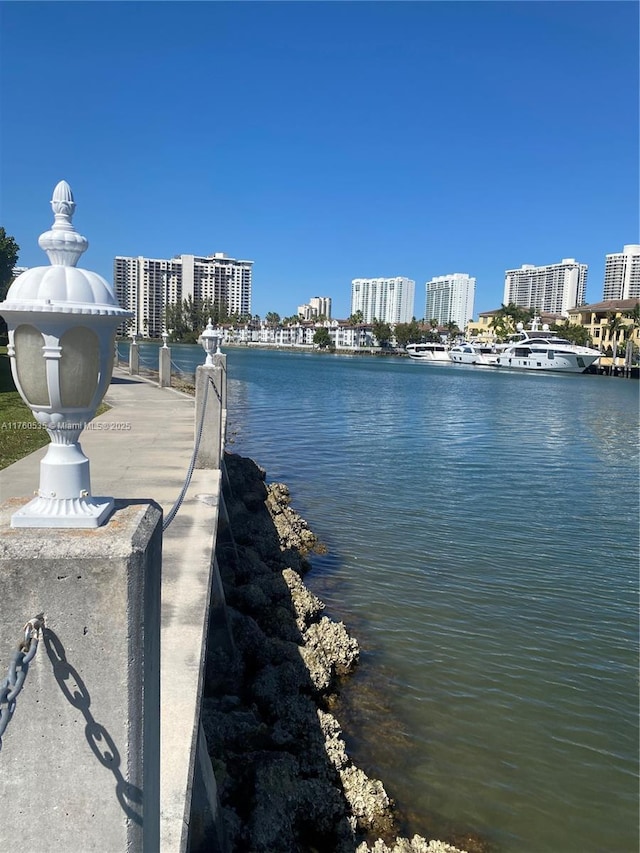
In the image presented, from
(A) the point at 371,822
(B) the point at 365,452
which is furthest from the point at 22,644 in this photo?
(B) the point at 365,452

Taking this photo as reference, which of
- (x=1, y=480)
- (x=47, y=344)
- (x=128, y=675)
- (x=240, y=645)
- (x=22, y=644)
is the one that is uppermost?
(x=47, y=344)

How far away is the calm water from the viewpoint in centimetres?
661

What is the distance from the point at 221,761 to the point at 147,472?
217 inches

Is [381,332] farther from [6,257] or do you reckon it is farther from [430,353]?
[6,257]

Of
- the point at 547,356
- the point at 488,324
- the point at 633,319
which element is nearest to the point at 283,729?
the point at 547,356

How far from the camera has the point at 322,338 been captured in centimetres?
19450

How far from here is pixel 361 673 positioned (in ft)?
27.7

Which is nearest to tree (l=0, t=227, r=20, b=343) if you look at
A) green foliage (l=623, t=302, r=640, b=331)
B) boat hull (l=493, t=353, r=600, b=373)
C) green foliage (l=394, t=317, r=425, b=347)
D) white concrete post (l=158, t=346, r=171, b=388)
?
white concrete post (l=158, t=346, r=171, b=388)

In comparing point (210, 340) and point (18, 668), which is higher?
point (210, 340)

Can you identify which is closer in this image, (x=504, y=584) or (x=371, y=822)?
(x=371, y=822)

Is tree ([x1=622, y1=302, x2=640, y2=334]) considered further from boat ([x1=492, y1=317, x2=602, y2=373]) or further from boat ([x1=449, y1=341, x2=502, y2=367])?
boat ([x1=449, y1=341, x2=502, y2=367])

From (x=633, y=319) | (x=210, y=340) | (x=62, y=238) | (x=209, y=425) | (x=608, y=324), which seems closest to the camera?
(x=62, y=238)

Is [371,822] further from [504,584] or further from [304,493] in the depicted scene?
[304,493]

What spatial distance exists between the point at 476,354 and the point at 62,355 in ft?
442
